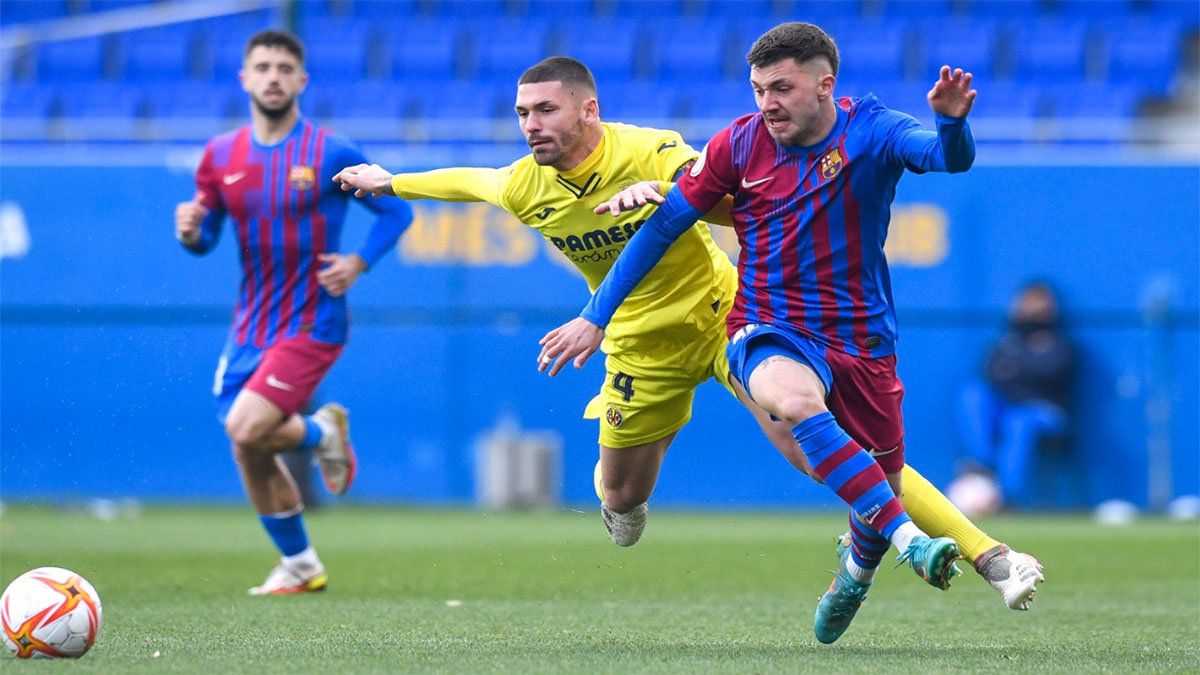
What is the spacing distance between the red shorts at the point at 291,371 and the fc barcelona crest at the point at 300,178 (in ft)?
2.39

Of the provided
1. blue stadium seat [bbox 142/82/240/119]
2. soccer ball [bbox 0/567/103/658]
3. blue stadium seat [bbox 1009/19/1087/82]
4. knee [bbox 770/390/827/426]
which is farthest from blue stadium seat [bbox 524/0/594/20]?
soccer ball [bbox 0/567/103/658]

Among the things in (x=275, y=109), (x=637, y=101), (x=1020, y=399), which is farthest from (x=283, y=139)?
(x=637, y=101)

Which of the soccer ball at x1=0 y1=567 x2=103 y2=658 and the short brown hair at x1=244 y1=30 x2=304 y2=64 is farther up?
the short brown hair at x1=244 y1=30 x2=304 y2=64

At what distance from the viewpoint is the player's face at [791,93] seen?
5.57 meters

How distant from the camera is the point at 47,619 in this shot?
204 inches

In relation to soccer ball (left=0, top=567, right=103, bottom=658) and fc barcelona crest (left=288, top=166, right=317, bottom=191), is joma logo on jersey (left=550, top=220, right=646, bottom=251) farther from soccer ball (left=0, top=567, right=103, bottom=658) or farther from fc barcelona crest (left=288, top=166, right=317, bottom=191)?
soccer ball (left=0, top=567, right=103, bottom=658)

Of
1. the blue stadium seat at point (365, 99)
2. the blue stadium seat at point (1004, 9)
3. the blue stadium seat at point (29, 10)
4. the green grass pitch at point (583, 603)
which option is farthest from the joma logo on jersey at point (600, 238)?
the blue stadium seat at point (29, 10)

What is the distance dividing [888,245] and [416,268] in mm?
4260

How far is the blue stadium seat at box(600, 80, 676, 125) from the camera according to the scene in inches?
646

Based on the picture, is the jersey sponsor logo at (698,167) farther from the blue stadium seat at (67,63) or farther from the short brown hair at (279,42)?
the blue stadium seat at (67,63)

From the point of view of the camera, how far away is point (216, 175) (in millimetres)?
8328

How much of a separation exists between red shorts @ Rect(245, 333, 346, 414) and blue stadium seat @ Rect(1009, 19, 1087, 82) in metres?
11.2

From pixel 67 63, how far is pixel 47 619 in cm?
1428

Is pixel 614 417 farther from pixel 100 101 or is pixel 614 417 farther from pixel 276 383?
pixel 100 101
